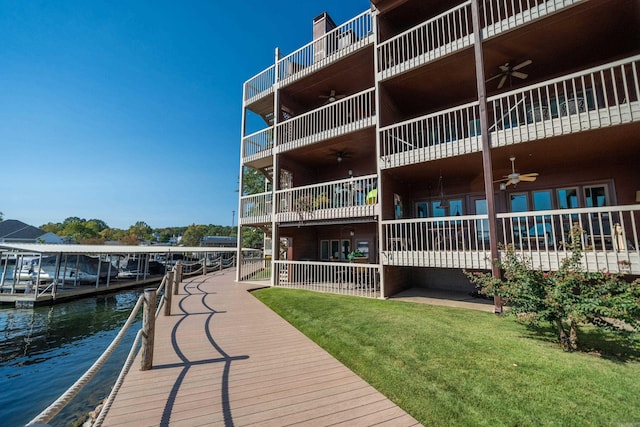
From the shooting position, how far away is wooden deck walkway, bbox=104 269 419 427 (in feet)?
9.33

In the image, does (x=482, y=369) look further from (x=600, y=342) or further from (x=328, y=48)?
(x=328, y=48)

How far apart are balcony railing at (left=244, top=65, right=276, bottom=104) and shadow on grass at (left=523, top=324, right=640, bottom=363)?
13638 millimetres

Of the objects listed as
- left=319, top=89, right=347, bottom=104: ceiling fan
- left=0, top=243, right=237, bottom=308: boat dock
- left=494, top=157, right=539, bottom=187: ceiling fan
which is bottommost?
left=0, top=243, right=237, bottom=308: boat dock

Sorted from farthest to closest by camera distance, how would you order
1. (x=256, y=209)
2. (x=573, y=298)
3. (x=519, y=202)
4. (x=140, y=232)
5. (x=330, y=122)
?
(x=140, y=232)
(x=256, y=209)
(x=330, y=122)
(x=519, y=202)
(x=573, y=298)

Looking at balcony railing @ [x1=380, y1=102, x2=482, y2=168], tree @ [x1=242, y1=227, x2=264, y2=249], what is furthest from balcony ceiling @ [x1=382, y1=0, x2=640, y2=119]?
tree @ [x1=242, y1=227, x2=264, y2=249]

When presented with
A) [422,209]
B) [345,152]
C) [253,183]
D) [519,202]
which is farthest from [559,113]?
[253,183]

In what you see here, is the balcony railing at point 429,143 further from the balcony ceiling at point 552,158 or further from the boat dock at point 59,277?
the boat dock at point 59,277

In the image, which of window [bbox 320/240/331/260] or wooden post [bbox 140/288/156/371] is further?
window [bbox 320/240/331/260]

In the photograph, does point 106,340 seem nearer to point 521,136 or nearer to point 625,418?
point 625,418

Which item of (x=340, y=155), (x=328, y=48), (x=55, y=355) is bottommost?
(x=55, y=355)

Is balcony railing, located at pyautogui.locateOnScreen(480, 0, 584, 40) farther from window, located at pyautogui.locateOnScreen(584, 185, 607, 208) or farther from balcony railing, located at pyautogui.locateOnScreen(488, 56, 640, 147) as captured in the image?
window, located at pyautogui.locateOnScreen(584, 185, 607, 208)

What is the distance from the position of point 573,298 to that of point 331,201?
756 centimetres

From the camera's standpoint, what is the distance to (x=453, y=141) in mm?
7832

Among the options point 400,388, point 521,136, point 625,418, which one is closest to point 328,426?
point 400,388
